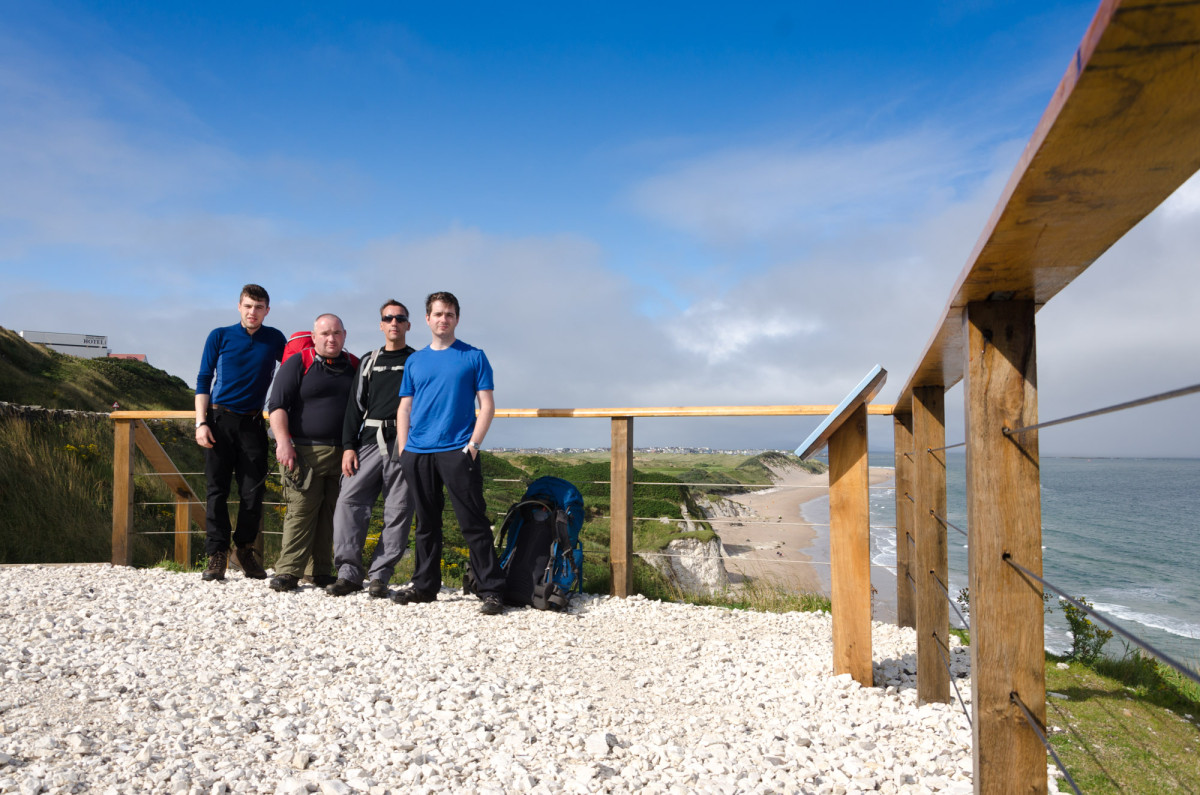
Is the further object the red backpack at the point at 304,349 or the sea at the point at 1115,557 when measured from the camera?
the sea at the point at 1115,557

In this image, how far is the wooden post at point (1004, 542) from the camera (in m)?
1.40

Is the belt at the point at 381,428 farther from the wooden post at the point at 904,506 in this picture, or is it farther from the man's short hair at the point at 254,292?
the wooden post at the point at 904,506

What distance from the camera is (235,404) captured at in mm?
4355

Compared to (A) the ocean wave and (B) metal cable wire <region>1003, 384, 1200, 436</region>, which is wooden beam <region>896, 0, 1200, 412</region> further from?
(A) the ocean wave

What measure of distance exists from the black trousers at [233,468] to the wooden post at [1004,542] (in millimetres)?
4187

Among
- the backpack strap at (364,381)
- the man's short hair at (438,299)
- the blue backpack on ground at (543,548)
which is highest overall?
the man's short hair at (438,299)

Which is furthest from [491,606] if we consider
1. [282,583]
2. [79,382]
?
[79,382]

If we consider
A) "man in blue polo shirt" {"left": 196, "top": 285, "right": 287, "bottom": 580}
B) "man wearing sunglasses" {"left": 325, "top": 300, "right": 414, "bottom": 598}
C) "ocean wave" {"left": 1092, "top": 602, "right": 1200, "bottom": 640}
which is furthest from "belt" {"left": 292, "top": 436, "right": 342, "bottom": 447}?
"ocean wave" {"left": 1092, "top": 602, "right": 1200, "bottom": 640}

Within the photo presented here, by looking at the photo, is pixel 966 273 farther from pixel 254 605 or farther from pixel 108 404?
pixel 108 404

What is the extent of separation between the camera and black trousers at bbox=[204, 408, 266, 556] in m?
4.34

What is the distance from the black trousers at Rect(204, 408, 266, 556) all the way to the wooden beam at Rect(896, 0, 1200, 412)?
4.27 meters

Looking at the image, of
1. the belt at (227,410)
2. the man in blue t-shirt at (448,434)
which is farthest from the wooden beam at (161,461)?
the man in blue t-shirt at (448,434)

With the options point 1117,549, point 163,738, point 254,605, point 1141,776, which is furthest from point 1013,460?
point 1117,549

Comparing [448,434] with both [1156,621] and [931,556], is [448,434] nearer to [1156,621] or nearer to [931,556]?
[931,556]
